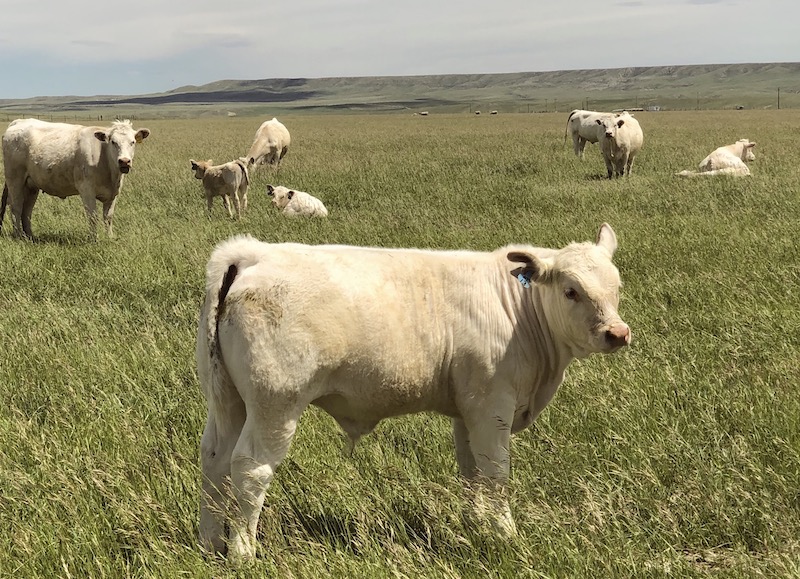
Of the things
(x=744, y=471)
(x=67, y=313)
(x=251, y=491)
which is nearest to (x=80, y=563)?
(x=251, y=491)

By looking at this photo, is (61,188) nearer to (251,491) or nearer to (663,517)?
(251,491)

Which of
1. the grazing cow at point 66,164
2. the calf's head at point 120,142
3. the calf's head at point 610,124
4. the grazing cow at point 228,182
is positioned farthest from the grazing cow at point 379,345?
the calf's head at point 610,124

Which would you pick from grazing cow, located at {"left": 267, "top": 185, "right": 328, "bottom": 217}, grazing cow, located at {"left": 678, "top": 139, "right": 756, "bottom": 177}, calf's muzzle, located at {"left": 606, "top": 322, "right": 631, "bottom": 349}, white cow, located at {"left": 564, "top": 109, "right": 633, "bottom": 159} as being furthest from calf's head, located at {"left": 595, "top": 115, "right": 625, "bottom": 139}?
calf's muzzle, located at {"left": 606, "top": 322, "right": 631, "bottom": 349}

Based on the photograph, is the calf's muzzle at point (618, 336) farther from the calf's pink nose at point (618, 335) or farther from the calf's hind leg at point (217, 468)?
the calf's hind leg at point (217, 468)

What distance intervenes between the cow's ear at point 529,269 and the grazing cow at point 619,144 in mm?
15339

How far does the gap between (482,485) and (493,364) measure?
0.63 meters

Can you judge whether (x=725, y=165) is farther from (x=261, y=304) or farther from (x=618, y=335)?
(x=261, y=304)

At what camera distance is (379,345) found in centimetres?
341

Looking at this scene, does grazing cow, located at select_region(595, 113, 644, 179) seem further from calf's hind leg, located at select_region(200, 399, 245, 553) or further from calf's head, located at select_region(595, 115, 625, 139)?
calf's hind leg, located at select_region(200, 399, 245, 553)

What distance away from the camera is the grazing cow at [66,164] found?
1175 centimetres

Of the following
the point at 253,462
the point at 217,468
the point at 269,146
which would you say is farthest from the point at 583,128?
the point at 253,462

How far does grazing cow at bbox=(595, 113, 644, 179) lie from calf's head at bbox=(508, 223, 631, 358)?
15.3m

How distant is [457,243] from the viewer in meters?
9.83

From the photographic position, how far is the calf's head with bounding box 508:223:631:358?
359cm
